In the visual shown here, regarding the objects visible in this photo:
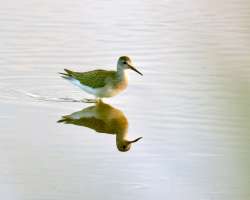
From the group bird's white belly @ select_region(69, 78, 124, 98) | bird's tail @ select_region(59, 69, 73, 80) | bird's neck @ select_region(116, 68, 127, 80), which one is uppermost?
bird's neck @ select_region(116, 68, 127, 80)

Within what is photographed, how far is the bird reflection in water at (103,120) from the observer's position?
7.02 meters

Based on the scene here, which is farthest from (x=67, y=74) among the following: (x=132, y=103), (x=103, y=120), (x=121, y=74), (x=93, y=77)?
(x=103, y=120)

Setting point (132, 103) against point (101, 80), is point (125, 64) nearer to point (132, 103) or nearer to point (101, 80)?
point (101, 80)

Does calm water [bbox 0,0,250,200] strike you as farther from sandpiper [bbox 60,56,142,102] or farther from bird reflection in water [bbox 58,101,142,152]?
sandpiper [bbox 60,56,142,102]

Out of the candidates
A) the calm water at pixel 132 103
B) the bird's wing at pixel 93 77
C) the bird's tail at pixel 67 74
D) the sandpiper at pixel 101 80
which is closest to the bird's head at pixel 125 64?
the sandpiper at pixel 101 80

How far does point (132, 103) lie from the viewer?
7.73 metres

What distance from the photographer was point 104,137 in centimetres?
684

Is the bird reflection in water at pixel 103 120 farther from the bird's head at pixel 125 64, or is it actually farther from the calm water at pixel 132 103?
the bird's head at pixel 125 64

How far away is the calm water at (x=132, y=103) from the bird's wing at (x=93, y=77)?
209mm

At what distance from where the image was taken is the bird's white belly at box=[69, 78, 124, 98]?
794cm

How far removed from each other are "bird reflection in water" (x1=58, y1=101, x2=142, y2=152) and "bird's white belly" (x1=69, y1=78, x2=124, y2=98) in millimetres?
191

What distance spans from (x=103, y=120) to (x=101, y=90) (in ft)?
2.12

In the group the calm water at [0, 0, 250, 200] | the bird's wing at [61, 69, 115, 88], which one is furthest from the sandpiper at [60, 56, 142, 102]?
the calm water at [0, 0, 250, 200]

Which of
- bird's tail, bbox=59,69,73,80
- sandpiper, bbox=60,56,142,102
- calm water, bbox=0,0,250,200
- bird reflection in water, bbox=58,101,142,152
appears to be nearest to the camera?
calm water, bbox=0,0,250,200
